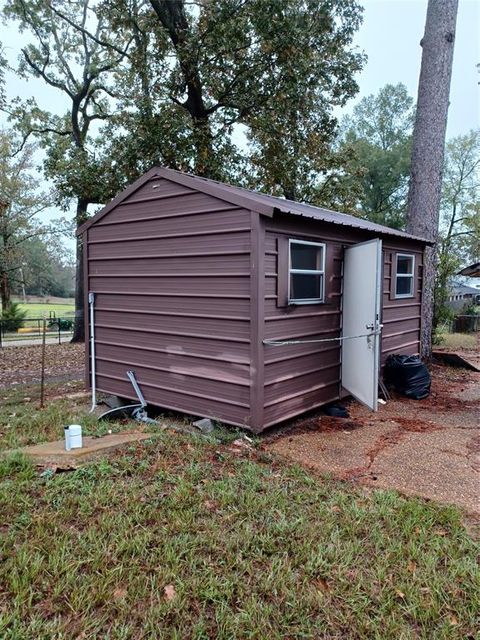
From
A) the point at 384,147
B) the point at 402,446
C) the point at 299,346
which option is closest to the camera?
the point at 402,446

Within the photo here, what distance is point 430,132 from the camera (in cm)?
819

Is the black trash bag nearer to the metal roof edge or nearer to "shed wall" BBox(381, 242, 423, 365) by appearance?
"shed wall" BBox(381, 242, 423, 365)

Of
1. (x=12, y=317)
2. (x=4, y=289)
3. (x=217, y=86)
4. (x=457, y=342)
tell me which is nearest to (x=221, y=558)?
(x=217, y=86)

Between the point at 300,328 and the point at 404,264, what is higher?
the point at 404,264

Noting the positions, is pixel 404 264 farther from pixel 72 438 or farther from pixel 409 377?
pixel 72 438

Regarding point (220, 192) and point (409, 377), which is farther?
point (409, 377)

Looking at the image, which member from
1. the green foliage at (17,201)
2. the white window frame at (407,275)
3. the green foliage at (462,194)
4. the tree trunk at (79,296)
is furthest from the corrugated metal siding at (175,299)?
the green foliage at (462,194)

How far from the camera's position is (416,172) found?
27.5 feet

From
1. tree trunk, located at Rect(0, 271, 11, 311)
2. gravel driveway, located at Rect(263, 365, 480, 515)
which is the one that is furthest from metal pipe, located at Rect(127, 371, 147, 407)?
tree trunk, located at Rect(0, 271, 11, 311)

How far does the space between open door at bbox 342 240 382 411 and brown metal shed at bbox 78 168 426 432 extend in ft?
0.08

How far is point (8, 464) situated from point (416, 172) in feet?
27.7

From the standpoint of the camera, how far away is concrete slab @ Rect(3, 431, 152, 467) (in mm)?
3178

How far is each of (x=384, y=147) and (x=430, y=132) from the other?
16.5 m

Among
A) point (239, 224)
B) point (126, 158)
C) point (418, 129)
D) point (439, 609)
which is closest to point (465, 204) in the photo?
point (418, 129)
